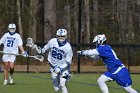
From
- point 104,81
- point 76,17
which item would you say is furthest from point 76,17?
point 104,81

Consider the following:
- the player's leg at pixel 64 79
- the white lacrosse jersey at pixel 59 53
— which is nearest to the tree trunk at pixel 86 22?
the white lacrosse jersey at pixel 59 53

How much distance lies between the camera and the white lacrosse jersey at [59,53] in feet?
47.6

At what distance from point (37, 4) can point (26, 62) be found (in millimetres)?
19312

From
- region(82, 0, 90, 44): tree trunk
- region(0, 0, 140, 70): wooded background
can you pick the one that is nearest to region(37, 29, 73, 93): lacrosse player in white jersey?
region(0, 0, 140, 70): wooded background

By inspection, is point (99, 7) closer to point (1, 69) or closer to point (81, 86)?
point (1, 69)

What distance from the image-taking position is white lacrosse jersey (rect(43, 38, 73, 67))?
47.6 feet

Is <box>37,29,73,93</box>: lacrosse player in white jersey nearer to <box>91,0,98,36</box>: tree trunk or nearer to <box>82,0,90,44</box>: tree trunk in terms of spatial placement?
<box>82,0,90,44</box>: tree trunk

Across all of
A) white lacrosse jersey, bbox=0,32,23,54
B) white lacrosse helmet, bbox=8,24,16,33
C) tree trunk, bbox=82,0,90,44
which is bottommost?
tree trunk, bbox=82,0,90,44

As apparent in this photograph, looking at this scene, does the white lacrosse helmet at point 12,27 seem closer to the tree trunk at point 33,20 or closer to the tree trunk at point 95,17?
the tree trunk at point 33,20

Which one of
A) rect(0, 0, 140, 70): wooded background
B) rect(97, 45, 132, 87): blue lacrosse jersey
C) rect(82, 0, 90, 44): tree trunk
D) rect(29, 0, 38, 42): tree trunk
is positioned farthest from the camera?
rect(82, 0, 90, 44): tree trunk

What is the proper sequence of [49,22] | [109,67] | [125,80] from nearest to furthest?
[125,80] → [109,67] → [49,22]

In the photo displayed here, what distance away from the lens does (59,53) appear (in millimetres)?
14539

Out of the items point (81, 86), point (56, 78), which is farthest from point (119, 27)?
point (56, 78)

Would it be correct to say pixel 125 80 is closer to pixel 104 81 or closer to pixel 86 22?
pixel 104 81
